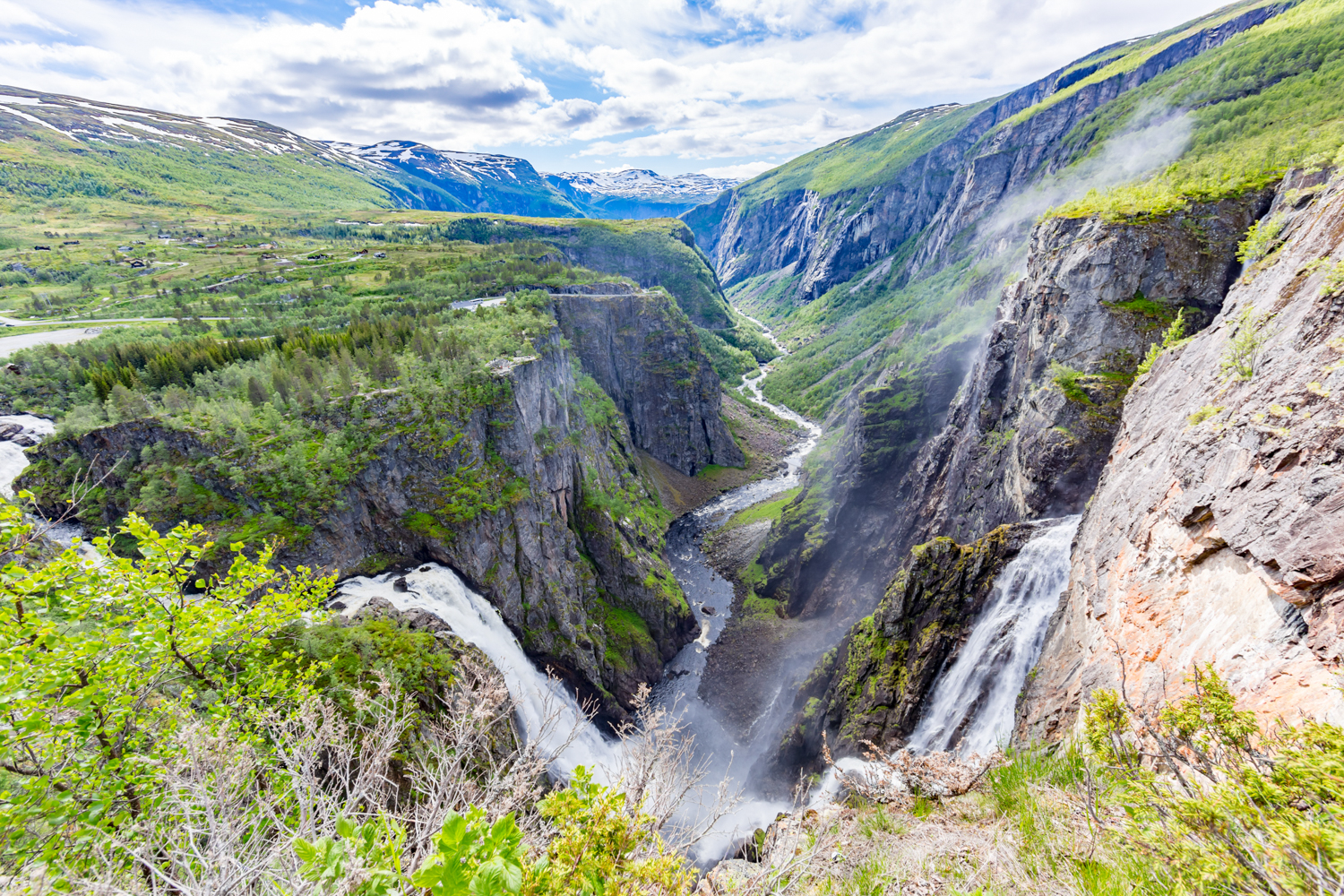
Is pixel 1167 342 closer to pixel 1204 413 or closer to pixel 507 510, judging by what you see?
pixel 1204 413

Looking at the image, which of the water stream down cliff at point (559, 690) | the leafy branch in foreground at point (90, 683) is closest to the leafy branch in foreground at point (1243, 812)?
the leafy branch in foreground at point (90, 683)

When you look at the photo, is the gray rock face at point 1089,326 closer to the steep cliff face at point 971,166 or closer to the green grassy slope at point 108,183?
the steep cliff face at point 971,166

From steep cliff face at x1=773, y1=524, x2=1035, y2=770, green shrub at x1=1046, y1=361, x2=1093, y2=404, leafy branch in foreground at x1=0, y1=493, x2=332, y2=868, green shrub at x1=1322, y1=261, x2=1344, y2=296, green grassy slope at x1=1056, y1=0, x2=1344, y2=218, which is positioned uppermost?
green grassy slope at x1=1056, y1=0, x2=1344, y2=218

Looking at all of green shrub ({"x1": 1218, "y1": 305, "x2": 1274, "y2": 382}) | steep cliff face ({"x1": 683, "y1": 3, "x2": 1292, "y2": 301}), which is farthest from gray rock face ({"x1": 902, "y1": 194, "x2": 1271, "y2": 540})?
steep cliff face ({"x1": 683, "y1": 3, "x2": 1292, "y2": 301})

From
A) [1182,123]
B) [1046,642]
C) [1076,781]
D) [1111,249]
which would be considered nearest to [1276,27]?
[1182,123]

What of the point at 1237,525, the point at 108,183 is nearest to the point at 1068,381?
the point at 1237,525

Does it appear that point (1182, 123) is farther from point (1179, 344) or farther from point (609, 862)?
point (609, 862)

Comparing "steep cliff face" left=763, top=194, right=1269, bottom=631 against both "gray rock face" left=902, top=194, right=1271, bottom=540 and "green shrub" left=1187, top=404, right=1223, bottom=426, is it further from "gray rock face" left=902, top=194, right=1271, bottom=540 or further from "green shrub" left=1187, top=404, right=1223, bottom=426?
"green shrub" left=1187, top=404, right=1223, bottom=426
